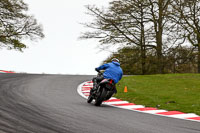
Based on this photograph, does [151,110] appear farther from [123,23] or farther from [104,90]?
[123,23]

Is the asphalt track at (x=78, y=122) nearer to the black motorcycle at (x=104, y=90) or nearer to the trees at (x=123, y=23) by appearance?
the black motorcycle at (x=104, y=90)

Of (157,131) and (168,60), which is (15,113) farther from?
(168,60)

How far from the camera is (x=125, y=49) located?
34438 millimetres

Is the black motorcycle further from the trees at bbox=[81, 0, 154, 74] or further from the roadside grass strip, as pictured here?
the trees at bbox=[81, 0, 154, 74]

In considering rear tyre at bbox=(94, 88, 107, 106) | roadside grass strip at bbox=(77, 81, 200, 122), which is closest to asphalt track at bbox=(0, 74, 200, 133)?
roadside grass strip at bbox=(77, 81, 200, 122)

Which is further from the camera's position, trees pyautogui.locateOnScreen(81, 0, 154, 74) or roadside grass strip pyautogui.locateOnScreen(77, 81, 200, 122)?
trees pyautogui.locateOnScreen(81, 0, 154, 74)

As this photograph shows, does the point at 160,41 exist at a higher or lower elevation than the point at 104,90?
higher

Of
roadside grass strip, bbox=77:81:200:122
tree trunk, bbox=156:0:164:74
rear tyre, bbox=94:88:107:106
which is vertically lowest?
roadside grass strip, bbox=77:81:200:122

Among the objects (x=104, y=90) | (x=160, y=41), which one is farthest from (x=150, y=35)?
(x=104, y=90)

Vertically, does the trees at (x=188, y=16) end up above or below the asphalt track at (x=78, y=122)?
above

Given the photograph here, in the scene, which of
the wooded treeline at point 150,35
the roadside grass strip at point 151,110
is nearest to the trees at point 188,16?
the wooded treeline at point 150,35

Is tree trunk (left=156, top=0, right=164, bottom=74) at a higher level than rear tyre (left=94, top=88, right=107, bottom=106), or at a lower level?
higher

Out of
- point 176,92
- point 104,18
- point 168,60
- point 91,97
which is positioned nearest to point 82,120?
point 91,97

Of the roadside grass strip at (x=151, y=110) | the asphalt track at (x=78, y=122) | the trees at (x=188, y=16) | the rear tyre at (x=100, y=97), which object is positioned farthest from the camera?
the trees at (x=188, y=16)
